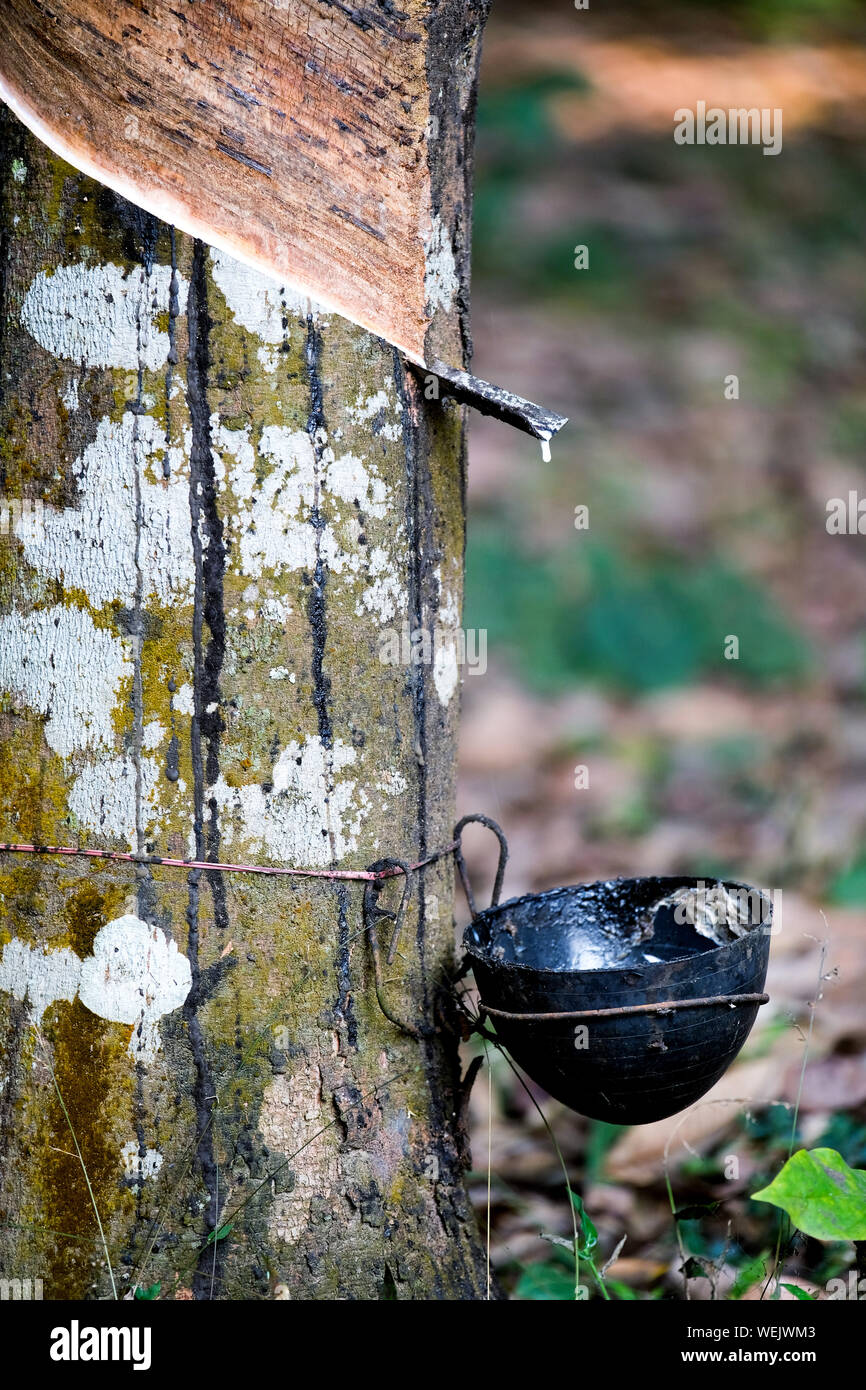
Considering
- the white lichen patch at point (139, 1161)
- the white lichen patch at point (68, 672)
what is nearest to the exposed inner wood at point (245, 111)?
the white lichen patch at point (68, 672)

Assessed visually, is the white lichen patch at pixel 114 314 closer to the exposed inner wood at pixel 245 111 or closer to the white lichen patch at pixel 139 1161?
the exposed inner wood at pixel 245 111

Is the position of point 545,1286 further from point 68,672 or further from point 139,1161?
point 68,672

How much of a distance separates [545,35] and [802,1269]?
28.2 ft

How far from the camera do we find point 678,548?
562 cm

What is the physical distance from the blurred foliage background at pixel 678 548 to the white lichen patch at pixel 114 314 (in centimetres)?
107

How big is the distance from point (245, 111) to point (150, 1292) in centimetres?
138

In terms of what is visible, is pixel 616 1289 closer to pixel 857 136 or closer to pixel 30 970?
pixel 30 970

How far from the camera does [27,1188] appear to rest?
1478 mm

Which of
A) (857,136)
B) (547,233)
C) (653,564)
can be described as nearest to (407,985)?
(653,564)

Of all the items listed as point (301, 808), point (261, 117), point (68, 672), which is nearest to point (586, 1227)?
point (301, 808)

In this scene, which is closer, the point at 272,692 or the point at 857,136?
the point at 272,692

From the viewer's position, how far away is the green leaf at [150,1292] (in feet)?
4.76

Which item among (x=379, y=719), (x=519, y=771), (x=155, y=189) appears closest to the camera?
(x=155, y=189)

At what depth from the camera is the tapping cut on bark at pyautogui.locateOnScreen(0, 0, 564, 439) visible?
4.62ft
